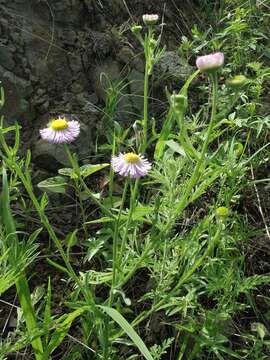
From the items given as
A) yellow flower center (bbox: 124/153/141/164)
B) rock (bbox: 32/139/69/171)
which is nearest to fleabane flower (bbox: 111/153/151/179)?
yellow flower center (bbox: 124/153/141/164)

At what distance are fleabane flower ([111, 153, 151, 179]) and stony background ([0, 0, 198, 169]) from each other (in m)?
0.51

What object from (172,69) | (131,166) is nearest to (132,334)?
(131,166)

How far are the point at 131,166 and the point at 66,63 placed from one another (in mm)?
890

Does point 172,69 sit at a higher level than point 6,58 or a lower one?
lower

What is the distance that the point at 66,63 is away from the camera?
80.8 inches

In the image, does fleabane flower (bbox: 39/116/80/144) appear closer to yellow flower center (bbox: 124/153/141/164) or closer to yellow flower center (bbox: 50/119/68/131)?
yellow flower center (bbox: 50/119/68/131)

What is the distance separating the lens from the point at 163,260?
141 cm

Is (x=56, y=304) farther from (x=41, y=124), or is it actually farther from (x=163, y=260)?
(x=41, y=124)

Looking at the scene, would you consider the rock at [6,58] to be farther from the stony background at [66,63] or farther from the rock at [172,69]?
the rock at [172,69]

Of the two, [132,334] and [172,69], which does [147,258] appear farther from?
[172,69]

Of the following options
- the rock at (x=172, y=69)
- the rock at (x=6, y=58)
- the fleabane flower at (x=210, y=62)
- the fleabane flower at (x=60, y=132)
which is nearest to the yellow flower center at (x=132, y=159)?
the fleabane flower at (x=60, y=132)

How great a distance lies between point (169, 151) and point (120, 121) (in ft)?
1.41

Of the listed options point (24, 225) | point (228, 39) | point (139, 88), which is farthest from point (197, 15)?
point (24, 225)

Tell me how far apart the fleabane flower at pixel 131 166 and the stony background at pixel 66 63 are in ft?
1.67
